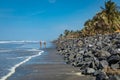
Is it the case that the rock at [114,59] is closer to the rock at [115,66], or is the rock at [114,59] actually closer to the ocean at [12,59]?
the rock at [115,66]

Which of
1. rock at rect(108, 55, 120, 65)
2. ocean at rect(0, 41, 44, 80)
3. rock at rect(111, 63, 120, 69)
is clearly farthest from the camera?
ocean at rect(0, 41, 44, 80)

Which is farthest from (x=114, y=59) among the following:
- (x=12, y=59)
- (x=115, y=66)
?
(x=12, y=59)

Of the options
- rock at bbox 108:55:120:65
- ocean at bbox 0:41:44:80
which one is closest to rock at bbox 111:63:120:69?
rock at bbox 108:55:120:65

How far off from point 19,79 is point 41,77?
139cm

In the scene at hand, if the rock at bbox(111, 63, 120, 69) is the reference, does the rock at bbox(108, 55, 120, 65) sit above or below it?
above

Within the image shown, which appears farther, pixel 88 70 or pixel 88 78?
pixel 88 70

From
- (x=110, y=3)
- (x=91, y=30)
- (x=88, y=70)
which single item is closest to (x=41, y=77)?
(x=88, y=70)

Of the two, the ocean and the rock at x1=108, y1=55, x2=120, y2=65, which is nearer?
the rock at x1=108, y1=55, x2=120, y2=65

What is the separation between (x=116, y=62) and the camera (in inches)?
685

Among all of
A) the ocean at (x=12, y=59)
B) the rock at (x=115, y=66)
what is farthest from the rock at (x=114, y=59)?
the ocean at (x=12, y=59)

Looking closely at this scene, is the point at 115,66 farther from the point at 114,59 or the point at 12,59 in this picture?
the point at 12,59

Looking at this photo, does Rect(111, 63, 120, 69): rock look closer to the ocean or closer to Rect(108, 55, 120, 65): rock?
Rect(108, 55, 120, 65): rock

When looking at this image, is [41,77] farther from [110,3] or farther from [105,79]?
[110,3]

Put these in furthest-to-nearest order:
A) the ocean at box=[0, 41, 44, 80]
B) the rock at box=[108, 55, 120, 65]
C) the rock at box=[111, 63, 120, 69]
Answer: the ocean at box=[0, 41, 44, 80] → the rock at box=[108, 55, 120, 65] → the rock at box=[111, 63, 120, 69]
